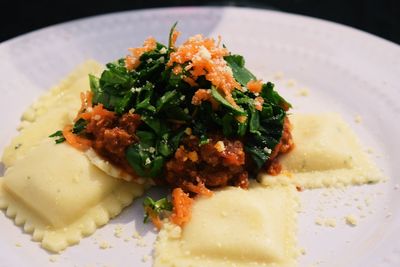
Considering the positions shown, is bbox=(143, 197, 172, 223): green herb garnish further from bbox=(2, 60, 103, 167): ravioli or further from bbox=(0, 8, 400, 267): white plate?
bbox=(2, 60, 103, 167): ravioli

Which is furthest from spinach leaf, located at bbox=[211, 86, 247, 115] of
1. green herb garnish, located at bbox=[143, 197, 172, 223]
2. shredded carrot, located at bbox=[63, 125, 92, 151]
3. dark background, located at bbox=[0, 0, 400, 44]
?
dark background, located at bbox=[0, 0, 400, 44]

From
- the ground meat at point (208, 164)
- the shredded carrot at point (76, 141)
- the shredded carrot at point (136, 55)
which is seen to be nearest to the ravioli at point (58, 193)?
the shredded carrot at point (76, 141)

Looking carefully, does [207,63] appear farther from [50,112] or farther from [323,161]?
[50,112]

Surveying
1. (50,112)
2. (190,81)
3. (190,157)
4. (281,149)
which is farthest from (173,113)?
(50,112)

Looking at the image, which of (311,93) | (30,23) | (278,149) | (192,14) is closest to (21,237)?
(278,149)

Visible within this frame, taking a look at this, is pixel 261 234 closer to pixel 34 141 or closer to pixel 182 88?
pixel 182 88
